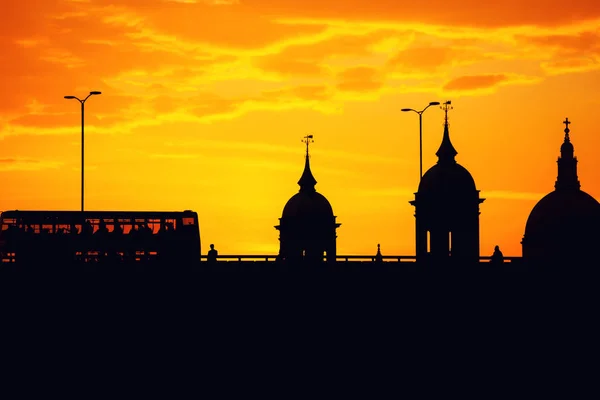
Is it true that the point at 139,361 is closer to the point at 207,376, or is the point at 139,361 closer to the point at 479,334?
the point at 207,376

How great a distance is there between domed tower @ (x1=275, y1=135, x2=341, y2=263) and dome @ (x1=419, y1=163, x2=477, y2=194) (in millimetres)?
17091

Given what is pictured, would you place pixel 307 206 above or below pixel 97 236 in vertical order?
above

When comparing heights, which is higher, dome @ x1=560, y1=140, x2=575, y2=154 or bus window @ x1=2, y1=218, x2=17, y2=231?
dome @ x1=560, y1=140, x2=575, y2=154

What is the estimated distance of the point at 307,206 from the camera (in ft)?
468

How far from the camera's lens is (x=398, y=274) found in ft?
366

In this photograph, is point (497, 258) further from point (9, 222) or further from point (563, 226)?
point (9, 222)

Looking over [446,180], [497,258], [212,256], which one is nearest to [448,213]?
[446,180]

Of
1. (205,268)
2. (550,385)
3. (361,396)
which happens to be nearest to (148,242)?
(205,268)

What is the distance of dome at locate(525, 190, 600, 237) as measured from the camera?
441ft

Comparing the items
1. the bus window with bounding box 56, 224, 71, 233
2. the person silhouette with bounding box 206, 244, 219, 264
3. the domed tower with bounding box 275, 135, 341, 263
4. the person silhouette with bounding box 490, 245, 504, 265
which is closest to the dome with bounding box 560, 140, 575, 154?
the domed tower with bounding box 275, 135, 341, 263

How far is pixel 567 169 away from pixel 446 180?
18241mm

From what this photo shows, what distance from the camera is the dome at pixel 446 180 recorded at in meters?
124

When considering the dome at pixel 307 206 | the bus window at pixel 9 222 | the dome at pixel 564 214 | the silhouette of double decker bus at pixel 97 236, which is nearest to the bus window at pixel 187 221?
the silhouette of double decker bus at pixel 97 236

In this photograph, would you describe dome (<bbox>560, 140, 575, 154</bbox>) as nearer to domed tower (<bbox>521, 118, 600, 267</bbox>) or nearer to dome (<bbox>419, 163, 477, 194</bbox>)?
domed tower (<bbox>521, 118, 600, 267</bbox>)
